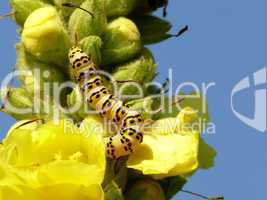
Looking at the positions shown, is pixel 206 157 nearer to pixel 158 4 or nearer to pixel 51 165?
pixel 158 4

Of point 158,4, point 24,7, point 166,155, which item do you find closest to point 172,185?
point 166,155

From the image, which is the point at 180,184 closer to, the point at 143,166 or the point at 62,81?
the point at 143,166

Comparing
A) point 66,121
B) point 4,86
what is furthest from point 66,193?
point 4,86

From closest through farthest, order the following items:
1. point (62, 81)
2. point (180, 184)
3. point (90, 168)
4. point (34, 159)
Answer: point (90, 168) < point (34, 159) < point (180, 184) < point (62, 81)

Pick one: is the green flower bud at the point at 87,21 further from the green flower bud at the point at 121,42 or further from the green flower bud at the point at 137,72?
the green flower bud at the point at 137,72

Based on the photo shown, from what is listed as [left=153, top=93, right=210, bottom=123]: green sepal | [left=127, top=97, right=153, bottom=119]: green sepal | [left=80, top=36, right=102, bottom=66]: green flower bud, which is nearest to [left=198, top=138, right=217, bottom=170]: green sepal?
[left=153, top=93, right=210, bottom=123]: green sepal
